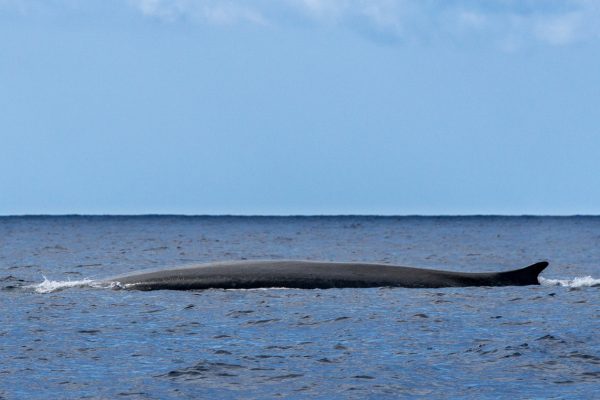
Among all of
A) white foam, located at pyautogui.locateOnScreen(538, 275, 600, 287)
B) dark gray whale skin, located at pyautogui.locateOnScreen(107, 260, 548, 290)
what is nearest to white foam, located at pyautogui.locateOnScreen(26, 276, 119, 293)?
dark gray whale skin, located at pyautogui.locateOnScreen(107, 260, 548, 290)

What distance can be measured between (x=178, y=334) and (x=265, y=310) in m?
3.70

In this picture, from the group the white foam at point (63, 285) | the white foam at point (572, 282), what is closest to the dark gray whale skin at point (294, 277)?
the white foam at point (63, 285)

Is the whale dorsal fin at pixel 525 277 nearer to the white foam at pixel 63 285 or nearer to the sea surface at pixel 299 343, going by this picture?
the sea surface at pixel 299 343

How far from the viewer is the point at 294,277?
92.0 feet

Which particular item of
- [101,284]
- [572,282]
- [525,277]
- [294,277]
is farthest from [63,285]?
[572,282]

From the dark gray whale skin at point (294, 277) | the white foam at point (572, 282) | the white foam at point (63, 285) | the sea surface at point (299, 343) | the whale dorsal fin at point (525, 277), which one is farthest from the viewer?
the white foam at point (572, 282)

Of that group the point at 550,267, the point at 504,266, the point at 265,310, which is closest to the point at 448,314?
the point at 265,310

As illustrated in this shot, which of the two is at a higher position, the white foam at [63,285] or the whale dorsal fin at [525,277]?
the whale dorsal fin at [525,277]

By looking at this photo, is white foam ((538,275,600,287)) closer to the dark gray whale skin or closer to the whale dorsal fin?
the whale dorsal fin

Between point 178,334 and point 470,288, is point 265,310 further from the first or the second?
point 470,288

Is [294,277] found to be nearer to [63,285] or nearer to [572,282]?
[63,285]

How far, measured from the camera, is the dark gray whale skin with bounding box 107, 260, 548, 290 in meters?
27.8

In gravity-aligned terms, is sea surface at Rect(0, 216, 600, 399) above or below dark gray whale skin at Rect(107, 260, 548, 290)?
below

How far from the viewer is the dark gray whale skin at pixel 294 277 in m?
27.8
